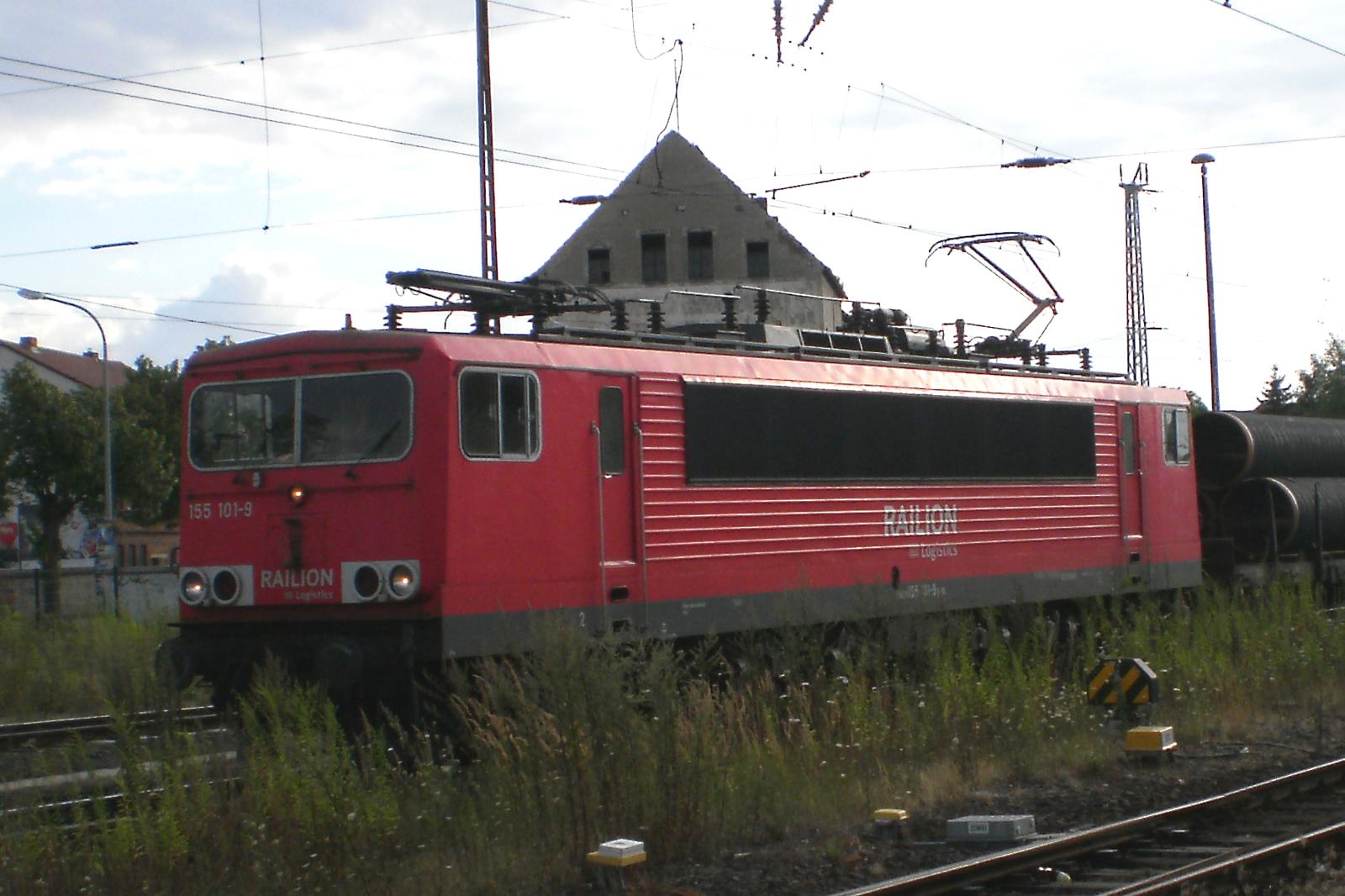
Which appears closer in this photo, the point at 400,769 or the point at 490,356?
the point at 400,769

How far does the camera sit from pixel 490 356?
11266 mm

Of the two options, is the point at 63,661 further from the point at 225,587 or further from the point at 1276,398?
the point at 1276,398

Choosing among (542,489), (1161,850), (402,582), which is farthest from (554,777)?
(542,489)

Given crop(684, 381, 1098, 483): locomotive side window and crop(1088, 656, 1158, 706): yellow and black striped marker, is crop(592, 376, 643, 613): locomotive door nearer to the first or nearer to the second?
crop(684, 381, 1098, 483): locomotive side window

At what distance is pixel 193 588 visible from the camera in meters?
11.8

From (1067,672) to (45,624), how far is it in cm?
1413

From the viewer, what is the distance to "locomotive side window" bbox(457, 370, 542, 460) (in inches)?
436

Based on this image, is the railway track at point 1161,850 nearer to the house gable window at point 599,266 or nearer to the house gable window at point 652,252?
the house gable window at point 652,252

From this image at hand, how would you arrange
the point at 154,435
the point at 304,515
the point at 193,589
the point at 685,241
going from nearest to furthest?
1. the point at 304,515
2. the point at 193,589
3. the point at 154,435
4. the point at 685,241

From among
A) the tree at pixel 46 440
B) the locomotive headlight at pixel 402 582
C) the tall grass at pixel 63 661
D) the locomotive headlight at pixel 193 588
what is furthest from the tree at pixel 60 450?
the locomotive headlight at pixel 402 582

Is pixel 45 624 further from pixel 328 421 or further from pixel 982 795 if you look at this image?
pixel 982 795

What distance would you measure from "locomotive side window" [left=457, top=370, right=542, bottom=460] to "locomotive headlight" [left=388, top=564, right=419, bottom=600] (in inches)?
35.8

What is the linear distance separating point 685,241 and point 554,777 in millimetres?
39535

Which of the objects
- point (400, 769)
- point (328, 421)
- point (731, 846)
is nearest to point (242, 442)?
point (328, 421)
